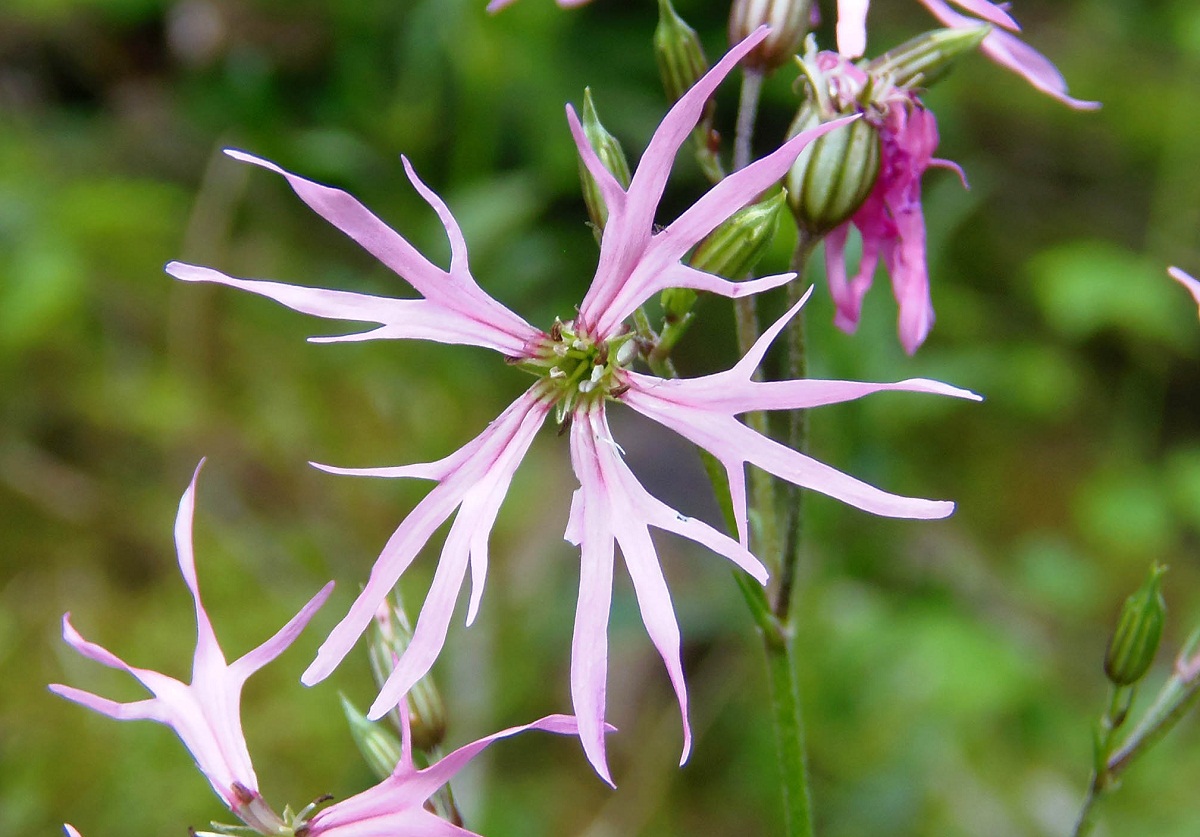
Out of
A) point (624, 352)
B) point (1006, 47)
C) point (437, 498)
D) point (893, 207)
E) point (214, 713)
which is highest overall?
point (1006, 47)

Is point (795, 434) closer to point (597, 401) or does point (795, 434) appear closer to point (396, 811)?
point (597, 401)

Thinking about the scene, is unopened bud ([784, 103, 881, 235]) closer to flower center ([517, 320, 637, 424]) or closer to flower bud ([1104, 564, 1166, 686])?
flower center ([517, 320, 637, 424])

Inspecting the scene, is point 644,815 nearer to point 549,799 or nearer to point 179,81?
point 549,799

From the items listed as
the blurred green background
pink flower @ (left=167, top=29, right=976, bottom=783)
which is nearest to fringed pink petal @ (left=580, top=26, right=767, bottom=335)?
pink flower @ (left=167, top=29, right=976, bottom=783)

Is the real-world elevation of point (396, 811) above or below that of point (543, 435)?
above

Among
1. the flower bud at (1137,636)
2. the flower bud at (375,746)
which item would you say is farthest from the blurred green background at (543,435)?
the flower bud at (375,746)

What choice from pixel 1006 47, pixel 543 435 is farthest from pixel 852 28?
pixel 543 435
